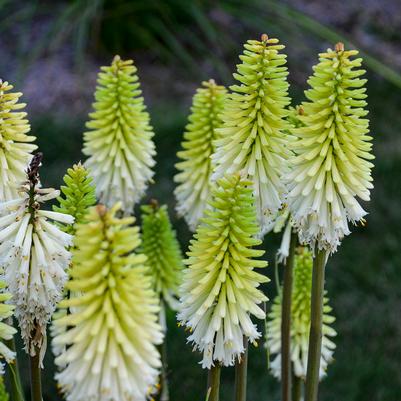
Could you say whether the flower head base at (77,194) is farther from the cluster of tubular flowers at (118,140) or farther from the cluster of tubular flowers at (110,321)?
→ the cluster of tubular flowers at (118,140)

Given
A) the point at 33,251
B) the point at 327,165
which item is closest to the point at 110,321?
the point at 33,251

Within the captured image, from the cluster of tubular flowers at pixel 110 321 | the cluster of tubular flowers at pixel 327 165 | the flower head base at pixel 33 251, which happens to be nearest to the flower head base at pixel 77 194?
the flower head base at pixel 33 251

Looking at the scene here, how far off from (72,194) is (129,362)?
805 mm

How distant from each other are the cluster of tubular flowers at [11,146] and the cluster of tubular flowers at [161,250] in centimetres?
87

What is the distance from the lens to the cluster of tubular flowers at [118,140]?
3.61 metres

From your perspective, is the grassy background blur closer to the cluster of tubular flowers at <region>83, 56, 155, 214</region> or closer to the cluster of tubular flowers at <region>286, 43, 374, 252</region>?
the cluster of tubular flowers at <region>83, 56, 155, 214</region>

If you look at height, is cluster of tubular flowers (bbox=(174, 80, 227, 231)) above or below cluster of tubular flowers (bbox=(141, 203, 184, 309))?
above

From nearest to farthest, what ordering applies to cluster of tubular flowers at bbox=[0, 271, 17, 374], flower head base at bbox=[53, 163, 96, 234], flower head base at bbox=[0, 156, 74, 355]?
1. cluster of tubular flowers at bbox=[0, 271, 17, 374]
2. flower head base at bbox=[0, 156, 74, 355]
3. flower head base at bbox=[53, 163, 96, 234]

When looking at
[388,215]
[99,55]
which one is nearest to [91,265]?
[388,215]

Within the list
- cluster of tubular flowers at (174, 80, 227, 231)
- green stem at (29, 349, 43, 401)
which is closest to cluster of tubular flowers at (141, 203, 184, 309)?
cluster of tubular flowers at (174, 80, 227, 231)

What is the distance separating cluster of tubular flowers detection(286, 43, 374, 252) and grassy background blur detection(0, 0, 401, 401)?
8.99 feet

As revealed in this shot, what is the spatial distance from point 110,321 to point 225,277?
1.97 ft

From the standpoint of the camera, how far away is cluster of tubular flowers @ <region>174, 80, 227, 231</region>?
362cm

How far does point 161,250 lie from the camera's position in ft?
13.0
